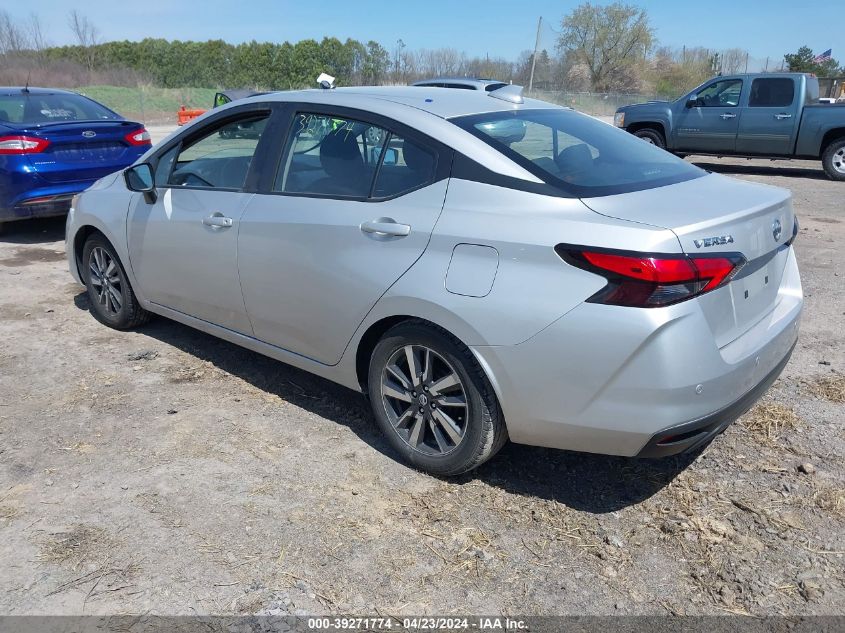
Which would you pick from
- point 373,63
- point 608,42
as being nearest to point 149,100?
point 373,63

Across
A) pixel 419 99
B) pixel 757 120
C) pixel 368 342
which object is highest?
pixel 419 99

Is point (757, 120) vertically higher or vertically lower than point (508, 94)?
lower

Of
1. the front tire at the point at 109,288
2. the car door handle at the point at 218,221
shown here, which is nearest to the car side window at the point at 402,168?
the car door handle at the point at 218,221

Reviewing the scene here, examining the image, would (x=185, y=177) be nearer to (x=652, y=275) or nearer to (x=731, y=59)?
(x=652, y=275)

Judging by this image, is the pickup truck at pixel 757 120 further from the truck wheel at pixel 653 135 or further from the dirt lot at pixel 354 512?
the dirt lot at pixel 354 512

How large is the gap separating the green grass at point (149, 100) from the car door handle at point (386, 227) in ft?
112

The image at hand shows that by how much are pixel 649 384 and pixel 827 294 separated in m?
4.33

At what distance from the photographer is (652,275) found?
8.23ft

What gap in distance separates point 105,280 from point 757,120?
12.9 m

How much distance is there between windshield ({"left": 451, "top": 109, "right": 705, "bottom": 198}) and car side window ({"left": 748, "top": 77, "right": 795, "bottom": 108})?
463 inches

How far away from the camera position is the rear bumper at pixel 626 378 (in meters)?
2.55

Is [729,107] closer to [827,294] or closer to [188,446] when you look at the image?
[827,294]

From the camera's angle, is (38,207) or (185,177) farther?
(38,207)

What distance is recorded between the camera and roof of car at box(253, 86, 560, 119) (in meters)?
3.44
